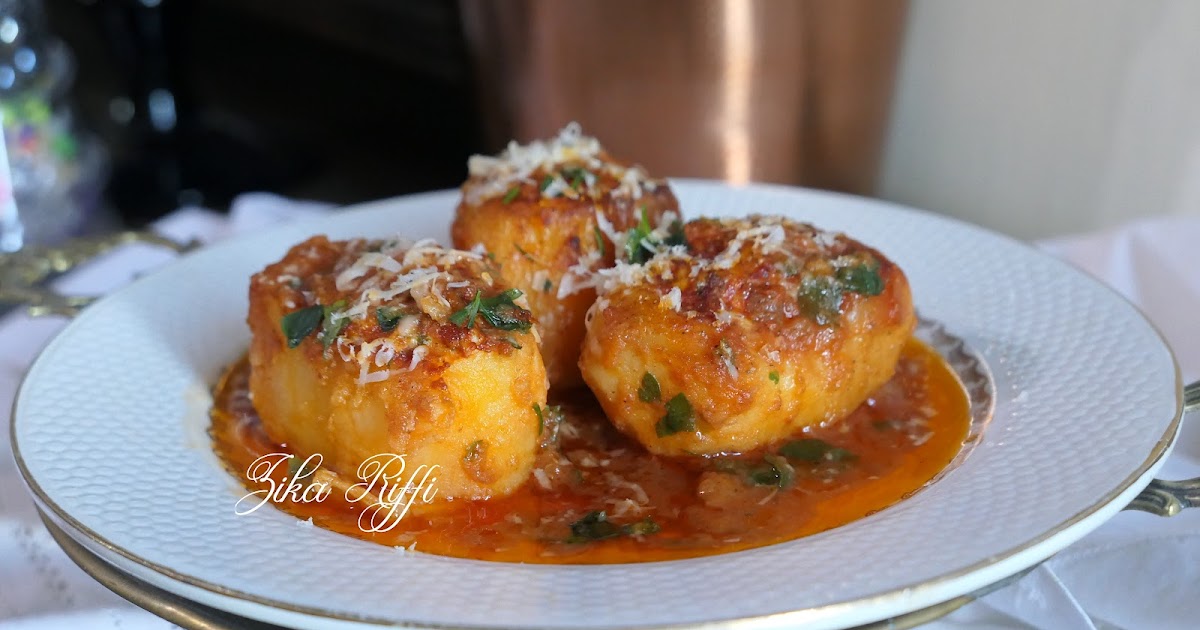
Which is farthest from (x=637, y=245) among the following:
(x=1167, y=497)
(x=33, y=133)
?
(x=33, y=133)

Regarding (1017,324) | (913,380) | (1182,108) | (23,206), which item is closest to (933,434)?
(913,380)

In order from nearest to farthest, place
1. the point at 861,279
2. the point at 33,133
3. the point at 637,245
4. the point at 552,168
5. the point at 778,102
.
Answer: the point at 861,279
the point at 637,245
the point at 552,168
the point at 778,102
the point at 33,133

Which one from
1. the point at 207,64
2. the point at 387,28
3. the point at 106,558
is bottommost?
the point at 207,64

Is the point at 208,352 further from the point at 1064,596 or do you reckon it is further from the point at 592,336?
the point at 1064,596

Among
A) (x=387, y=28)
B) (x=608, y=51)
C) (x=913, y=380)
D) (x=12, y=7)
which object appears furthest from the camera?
(x=387, y=28)

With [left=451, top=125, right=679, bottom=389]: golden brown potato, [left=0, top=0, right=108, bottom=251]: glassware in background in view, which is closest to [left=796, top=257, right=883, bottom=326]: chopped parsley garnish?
[left=451, top=125, right=679, bottom=389]: golden brown potato

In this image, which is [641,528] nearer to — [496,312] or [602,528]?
[602,528]
